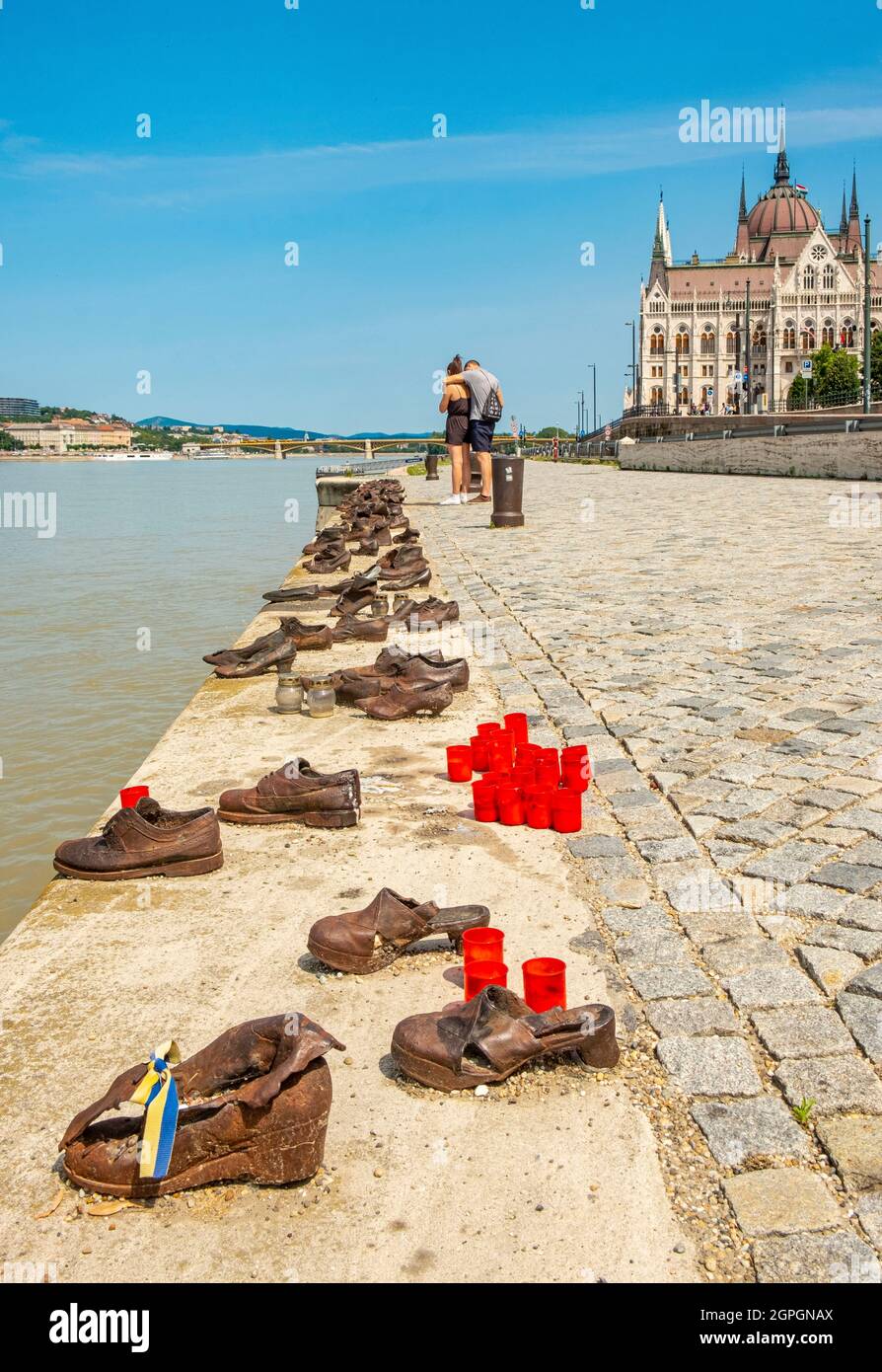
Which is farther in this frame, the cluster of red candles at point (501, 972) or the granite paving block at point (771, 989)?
the granite paving block at point (771, 989)

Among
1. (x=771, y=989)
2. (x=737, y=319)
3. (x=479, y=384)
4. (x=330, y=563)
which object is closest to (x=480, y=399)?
(x=479, y=384)

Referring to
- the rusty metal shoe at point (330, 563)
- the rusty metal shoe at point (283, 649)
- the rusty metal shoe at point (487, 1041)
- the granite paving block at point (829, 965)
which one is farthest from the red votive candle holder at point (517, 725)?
the rusty metal shoe at point (330, 563)

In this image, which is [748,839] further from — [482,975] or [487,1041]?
[487,1041]

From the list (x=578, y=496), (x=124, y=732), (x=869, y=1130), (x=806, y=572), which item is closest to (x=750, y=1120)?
(x=869, y=1130)

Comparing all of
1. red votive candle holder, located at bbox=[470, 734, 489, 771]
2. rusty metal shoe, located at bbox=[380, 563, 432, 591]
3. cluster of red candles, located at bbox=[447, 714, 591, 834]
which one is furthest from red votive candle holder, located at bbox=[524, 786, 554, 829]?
rusty metal shoe, located at bbox=[380, 563, 432, 591]

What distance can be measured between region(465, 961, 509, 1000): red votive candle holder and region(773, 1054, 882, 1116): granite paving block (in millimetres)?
725

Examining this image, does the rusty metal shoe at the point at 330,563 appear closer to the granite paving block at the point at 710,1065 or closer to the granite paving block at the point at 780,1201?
the granite paving block at the point at 710,1065

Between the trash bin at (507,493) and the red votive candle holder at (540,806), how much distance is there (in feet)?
37.6

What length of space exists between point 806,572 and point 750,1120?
8.98 meters

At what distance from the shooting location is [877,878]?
12.4 ft

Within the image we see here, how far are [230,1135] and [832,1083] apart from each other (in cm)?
141

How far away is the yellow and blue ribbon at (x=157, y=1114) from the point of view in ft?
7.45

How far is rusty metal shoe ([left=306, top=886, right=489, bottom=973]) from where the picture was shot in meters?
3.18
